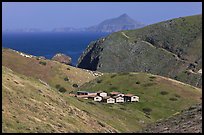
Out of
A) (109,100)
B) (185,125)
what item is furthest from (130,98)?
(185,125)

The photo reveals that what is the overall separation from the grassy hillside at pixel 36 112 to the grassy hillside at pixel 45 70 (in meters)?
69.5

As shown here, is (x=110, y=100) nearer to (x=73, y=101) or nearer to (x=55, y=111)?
(x=73, y=101)

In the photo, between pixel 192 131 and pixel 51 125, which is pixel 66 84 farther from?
pixel 192 131

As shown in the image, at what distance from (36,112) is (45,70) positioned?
294ft

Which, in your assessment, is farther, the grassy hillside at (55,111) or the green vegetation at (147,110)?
the green vegetation at (147,110)

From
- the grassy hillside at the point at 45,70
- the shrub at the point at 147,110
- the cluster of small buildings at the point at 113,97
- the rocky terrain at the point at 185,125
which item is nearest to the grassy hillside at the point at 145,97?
the shrub at the point at 147,110

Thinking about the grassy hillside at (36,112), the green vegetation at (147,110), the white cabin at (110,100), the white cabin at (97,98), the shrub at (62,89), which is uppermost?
the grassy hillside at (36,112)

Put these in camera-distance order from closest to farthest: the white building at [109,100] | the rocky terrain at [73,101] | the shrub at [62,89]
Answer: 1. the rocky terrain at [73,101]
2. the white building at [109,100]
3. the shrub at [62,89]

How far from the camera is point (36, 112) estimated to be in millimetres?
46625

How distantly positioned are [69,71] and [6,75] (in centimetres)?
8387

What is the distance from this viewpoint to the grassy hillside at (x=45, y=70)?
12856cm

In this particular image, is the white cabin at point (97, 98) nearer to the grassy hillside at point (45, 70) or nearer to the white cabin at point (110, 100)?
the white cabin at point (110, 100)

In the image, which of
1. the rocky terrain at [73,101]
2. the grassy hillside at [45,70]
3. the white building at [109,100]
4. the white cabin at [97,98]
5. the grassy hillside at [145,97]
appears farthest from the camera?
the grassy hillside at [45,70]

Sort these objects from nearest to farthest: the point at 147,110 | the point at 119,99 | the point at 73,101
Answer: the point at 73,101 < the point at 147,110 < the point at 119,99
